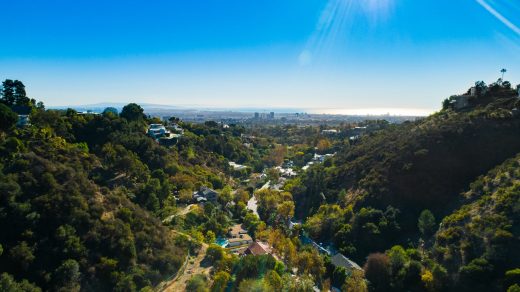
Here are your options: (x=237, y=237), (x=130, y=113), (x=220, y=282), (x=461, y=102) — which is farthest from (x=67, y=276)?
(x=461, y=102)

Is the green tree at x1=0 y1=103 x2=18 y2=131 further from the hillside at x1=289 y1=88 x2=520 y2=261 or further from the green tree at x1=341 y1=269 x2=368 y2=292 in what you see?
the green tree at x1=341 y1=269 x2=368 y2=292

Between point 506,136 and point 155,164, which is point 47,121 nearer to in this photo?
point 155,164

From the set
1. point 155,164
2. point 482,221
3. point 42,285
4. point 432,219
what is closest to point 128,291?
point 42,285

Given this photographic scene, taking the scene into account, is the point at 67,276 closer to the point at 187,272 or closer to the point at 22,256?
the point at 22,256

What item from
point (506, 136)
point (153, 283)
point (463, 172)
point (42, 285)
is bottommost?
point (153, 283)

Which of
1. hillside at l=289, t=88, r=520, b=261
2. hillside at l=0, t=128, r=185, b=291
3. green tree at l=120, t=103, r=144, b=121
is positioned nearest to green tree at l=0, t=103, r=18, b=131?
hillside at l=0, t=128, r=185, b=291

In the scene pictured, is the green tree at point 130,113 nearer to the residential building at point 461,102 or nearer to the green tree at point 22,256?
the green tree at point 22,256

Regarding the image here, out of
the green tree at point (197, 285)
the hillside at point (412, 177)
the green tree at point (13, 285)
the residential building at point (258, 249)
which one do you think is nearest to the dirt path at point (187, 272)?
the green tree at point (197, 285)
